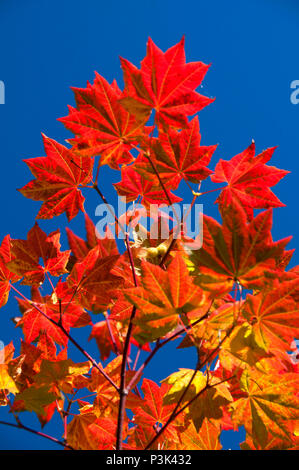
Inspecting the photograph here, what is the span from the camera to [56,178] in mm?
921

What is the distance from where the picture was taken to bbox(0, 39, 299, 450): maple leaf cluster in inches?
24.7

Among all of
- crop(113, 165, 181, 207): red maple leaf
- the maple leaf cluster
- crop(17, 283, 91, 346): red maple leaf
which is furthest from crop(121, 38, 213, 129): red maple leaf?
crop(17, 283, 91, 346): red maple leaf

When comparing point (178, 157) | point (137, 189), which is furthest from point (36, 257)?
point (178, 157)

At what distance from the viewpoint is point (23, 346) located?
36.7 inches

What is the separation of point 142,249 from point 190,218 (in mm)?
166

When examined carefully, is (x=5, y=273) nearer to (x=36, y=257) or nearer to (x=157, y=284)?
(x=36, y=257)

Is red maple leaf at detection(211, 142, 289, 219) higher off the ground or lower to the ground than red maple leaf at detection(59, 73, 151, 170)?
lower

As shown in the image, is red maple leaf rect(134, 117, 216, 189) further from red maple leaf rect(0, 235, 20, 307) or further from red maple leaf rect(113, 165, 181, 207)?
red maple leaf rect(0, 235, 20, 307)

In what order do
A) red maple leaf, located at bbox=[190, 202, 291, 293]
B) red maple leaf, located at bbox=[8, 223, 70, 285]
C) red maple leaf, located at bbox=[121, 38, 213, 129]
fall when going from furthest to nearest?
red maple leaf, located at bbox=[8, 223, 70, 285] < red maple leaf, located at bbox=[121, 38, 213, 129] < red maple leaf, located at bbox=[190, 202, 291, 293]

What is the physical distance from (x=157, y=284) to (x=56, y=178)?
1.51ft
